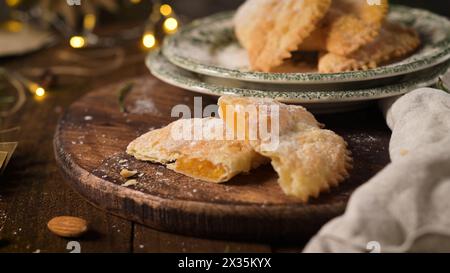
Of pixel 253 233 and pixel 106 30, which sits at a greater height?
pixel 106 30

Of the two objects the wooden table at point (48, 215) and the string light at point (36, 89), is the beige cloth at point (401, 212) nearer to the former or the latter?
the wooden table at point (48, 215)

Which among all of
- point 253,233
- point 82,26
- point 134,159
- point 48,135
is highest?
point 82,26

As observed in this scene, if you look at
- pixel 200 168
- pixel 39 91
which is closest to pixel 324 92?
pixel 200 168

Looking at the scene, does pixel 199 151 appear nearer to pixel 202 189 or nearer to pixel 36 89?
pixel 202 189

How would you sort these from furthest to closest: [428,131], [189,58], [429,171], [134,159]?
[189,58], [134,159], [428,131], [429,171]

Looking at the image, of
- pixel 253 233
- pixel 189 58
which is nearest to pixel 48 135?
pixel 189 58

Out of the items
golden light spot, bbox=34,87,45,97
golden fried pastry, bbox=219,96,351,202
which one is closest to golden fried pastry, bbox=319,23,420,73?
golden fried pastry, bbox=219,96,351,202

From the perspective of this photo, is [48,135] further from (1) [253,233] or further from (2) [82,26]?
(2) [82,26]
